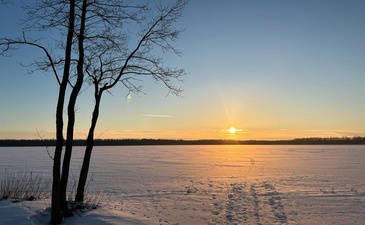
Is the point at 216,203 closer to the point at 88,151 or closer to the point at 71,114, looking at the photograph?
the point at 88,151

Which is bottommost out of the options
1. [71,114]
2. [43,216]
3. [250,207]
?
[250,207]

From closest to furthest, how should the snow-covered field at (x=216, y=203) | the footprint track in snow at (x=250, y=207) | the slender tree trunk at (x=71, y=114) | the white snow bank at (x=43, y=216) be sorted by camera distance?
the white snow bank at (x=43, y=216)
the slender tree trunk at (x=71, y=114)
the snow-covered field at (x=216, y=203)
the footprint track in snow at (x=250, y=207)

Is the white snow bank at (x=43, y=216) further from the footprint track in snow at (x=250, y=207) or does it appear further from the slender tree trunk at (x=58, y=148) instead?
the footprint track in snow at (x=250, y=207)

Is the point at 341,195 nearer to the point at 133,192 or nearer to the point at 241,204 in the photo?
the point at 241,204

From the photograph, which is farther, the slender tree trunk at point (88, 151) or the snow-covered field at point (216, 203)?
the slender tree trunk at point (88, 151)

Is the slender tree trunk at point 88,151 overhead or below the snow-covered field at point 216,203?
overhead

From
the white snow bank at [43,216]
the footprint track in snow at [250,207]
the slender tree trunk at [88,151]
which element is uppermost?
the slender tree trunk at [88,151]

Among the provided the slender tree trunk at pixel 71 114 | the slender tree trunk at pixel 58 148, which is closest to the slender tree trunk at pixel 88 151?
the slender tree trunk at pixel 71 114

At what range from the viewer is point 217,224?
9016 mm

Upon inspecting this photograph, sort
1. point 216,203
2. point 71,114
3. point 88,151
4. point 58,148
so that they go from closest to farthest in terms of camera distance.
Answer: point 58,148, point 71,114, point 88,151, point 216,203

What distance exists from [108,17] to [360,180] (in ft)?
50.4

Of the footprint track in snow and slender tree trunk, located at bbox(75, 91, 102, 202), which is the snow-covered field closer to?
the footprint track in snow

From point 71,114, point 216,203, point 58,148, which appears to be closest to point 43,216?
point 58,148

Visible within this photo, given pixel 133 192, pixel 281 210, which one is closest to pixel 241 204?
pixel 281 210
